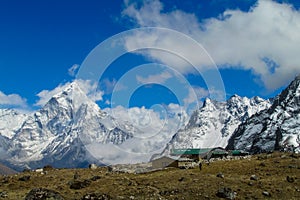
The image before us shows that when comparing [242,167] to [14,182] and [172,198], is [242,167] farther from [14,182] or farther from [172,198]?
[14,182]

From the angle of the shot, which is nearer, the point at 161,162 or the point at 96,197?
the point at 96,197

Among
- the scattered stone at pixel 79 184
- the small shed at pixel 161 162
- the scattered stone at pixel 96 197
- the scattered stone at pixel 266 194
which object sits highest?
the small shed at pixel 161 162

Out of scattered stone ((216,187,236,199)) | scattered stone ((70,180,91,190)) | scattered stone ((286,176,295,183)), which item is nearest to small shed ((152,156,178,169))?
scattered stone ((286,176,295,183))

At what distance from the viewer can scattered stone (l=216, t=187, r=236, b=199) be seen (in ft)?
178

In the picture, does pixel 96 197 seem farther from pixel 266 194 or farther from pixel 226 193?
pixel 266 194

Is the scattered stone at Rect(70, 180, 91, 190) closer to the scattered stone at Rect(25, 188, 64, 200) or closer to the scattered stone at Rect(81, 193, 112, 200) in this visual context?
the scattered stone at Rect(81, 193, 112, 200)

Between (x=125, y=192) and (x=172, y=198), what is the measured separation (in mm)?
7328

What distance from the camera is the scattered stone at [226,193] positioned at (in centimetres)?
5421

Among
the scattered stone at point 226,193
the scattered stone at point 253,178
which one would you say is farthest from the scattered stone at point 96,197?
the scattered stone at point 253,178

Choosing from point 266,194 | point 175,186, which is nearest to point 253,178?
point 266,194

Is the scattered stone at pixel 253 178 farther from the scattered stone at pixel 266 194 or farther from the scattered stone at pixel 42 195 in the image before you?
the scattered stone at pixel 42 195

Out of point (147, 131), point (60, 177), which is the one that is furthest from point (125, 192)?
point (60, 177)

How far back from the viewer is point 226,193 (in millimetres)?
54562

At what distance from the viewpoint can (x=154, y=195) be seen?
54.6 m
